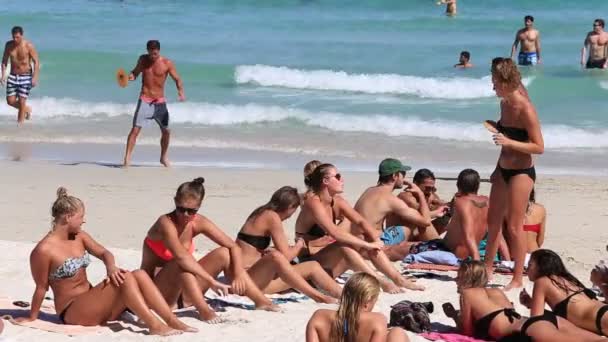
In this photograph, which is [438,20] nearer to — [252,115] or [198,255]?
[252,115]

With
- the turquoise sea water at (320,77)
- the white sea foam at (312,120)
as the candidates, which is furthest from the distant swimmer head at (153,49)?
the white sea foam at (312,120)

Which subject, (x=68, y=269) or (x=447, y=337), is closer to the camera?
(x=68, y=269)

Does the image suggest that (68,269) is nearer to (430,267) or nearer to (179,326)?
(179,326)

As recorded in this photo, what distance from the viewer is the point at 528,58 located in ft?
76.0

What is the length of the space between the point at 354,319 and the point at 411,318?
1.64 m

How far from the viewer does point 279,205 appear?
7.54m

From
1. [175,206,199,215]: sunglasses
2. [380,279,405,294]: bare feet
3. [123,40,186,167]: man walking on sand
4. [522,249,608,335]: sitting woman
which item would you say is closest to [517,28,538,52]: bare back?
[123,40,186,167]: man walking on sand

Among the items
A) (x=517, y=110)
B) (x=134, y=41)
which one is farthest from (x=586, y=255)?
(x=134, y=41)

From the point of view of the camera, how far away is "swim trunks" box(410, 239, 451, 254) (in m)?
8.94

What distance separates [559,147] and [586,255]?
6.58 m

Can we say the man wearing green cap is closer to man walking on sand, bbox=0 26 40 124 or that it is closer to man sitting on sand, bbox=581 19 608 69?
man walking on sand, bbox=0 26 40 124

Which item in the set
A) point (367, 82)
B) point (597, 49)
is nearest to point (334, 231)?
point (367, 82)

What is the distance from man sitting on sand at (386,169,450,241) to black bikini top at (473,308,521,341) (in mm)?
2375

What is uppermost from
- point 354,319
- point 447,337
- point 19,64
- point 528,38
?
point 528,38
